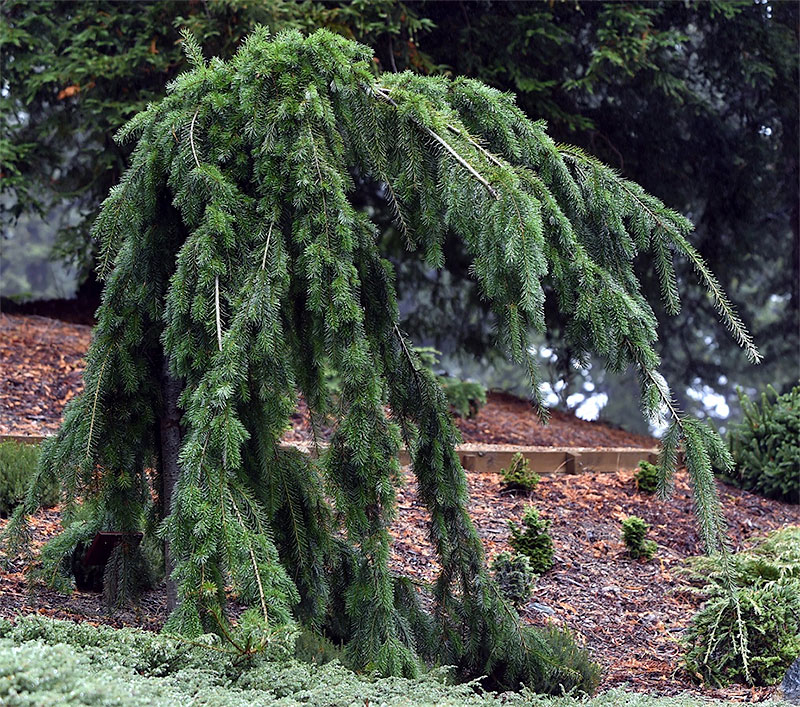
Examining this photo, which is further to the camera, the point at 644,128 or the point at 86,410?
the point at 644,128

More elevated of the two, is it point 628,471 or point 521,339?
point 521,339

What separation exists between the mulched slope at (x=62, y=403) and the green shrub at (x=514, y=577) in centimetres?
142

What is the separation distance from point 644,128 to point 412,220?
744 centimetres

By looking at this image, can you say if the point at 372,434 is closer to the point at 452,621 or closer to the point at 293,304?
the point at 293,304

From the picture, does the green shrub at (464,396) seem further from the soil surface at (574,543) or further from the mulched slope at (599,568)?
the mulched slope at (599,568)

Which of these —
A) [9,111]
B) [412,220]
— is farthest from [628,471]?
[9,111]

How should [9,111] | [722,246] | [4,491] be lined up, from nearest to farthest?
[4,491]
[9,111]
[722,246]

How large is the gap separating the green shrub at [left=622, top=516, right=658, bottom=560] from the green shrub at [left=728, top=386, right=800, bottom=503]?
170 centimetres

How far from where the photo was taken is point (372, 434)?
120 inches

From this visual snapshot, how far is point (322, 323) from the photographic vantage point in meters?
3.11

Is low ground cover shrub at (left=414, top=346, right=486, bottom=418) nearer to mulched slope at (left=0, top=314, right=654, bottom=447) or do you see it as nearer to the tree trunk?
mulched slope at (left=0, top=314, right=654, bottom=447)

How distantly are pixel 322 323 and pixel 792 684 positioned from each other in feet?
8.41

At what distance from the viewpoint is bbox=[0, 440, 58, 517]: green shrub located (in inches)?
187

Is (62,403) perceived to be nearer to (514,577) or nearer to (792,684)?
(514,577)
